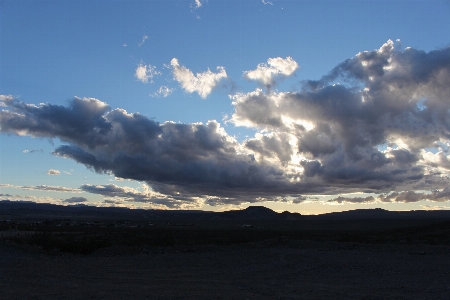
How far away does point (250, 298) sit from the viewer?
13.6m

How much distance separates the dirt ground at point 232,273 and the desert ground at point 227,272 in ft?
0.12

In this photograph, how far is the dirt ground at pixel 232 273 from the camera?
14.5m

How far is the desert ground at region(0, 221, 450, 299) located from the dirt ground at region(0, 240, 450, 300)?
0.04 meters

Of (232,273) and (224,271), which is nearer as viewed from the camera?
(232,273)

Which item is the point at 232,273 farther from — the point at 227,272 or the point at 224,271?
the point at 224,271

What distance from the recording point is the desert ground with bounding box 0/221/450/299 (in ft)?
47.7

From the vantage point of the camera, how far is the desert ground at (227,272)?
14539 mm

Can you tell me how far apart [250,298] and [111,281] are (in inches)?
268

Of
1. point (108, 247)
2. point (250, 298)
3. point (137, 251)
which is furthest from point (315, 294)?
point (108, 247)

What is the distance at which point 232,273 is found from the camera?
65.1 feet

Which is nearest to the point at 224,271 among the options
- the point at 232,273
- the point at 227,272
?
the point at 227,272

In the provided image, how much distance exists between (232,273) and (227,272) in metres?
0.38

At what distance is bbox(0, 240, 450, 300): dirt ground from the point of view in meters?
14.5

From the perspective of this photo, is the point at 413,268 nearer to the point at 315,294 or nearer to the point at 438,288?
the point at 438,288
